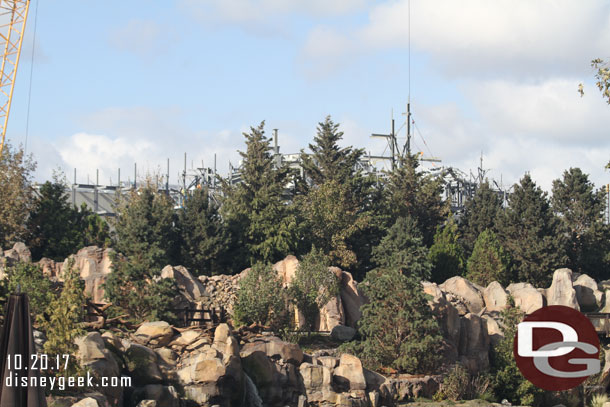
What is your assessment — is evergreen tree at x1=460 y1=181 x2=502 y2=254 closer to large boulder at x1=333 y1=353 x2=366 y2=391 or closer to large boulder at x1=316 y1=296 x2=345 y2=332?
large boulder at x1=316 y1=296 x2=345 y2=332

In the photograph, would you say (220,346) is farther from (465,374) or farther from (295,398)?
(465,374)

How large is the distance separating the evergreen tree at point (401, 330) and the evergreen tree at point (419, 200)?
26.4 meters

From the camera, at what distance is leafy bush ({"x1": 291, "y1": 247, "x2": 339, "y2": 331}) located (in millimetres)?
40309

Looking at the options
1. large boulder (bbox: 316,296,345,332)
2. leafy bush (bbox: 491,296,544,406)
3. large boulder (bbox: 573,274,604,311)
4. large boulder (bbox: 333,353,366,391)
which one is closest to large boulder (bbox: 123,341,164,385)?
large boulder (bbox: 333,353,366,391)

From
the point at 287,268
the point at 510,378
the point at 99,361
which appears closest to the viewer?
the point at 99,361

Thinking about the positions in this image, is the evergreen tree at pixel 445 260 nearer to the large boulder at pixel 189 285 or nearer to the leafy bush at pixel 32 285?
the large boulder at pixel 189 285

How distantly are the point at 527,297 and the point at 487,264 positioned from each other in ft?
18.4

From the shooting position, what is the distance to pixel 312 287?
4112cm

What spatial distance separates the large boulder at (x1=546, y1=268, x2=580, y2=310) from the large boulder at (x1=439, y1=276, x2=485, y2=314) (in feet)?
16.1

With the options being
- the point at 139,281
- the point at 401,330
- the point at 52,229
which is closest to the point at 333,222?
the point at 52,229

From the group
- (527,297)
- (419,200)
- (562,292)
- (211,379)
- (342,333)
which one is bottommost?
(211,379)

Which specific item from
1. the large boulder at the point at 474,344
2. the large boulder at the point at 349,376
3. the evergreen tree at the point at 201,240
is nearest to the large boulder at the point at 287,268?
the evergreen tree at the point at 201,240

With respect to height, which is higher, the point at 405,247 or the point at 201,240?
the point at 201,240

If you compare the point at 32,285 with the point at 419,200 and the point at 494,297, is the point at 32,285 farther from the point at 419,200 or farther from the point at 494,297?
the point at 419,200
